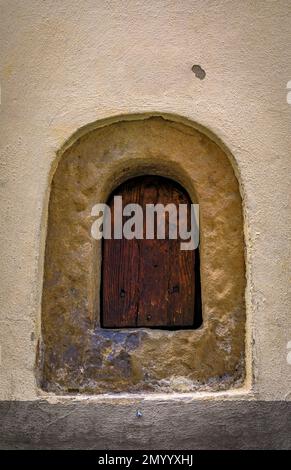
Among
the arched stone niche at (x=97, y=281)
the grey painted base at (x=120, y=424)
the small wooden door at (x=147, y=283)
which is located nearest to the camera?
the grey painted base at (x=120, y=424)

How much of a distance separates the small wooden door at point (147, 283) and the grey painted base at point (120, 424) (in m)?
0.50

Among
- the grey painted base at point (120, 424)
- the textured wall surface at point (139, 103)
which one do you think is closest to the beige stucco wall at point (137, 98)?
the textured wall surface at point (139, 103)

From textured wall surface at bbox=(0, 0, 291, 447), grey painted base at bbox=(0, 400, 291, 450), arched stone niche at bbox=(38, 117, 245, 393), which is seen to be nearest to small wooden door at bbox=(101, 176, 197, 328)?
arched stone niche at bbox=(38, 117, 245, 393)

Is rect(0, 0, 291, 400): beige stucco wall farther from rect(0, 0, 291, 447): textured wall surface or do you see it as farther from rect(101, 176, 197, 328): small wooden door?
rect(101, 176, 197, 328): small wooden door

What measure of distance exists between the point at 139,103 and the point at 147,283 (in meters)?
0.96

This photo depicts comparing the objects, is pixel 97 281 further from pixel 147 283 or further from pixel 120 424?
pixel 120 424

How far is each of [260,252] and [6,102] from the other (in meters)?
1.50

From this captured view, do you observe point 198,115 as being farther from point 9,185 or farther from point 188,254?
point 9,185

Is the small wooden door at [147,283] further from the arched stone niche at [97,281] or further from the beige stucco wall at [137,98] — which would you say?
the beige stucco wall at [137,98]

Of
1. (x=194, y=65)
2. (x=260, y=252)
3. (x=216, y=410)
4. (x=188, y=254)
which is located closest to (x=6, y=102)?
(x=194, y=65)

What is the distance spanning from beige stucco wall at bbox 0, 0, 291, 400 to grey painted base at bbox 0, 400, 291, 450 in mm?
114

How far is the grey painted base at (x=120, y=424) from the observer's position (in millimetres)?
3738

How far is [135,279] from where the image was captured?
4121 millimetres

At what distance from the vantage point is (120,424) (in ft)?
12.3
